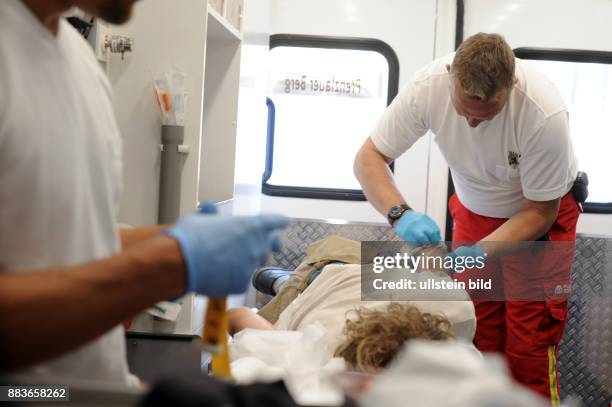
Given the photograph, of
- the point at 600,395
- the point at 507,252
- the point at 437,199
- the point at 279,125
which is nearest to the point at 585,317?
the point at 600,395

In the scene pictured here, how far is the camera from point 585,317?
3766 mm

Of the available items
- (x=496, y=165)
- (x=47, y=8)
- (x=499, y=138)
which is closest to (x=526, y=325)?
(x=496, y=165)

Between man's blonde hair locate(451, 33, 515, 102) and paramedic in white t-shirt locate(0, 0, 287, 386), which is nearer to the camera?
paramedic in white t-shirt locate(0, 0, 287, 386)

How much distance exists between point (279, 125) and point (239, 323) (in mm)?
2032

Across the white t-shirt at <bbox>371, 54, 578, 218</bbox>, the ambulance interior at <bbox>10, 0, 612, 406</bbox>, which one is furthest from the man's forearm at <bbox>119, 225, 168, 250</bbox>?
the ambulance interior at <bbox>10, 0, 612, 406</bbox>

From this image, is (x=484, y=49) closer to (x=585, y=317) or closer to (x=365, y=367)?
(x=365, y=367)

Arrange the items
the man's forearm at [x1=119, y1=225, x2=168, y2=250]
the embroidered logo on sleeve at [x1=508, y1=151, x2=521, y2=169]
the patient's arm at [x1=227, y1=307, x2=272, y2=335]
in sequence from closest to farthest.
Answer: the man's forearm at [x1=119, y1=225, x2=168, y2=250] < the patient's arm at [x1=227, y1=307, x2=272, y2=335] < the embroidered logo on sleeve at [x1=508, y1=151, x2=521, y2=169]

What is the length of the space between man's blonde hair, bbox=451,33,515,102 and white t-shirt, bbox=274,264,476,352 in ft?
2.24

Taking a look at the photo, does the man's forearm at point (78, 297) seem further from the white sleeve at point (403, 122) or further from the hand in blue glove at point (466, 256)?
the white sleeve at point (403, 122)

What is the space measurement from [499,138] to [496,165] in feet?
0.45

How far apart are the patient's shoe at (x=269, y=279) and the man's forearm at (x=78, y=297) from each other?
7.26 ft

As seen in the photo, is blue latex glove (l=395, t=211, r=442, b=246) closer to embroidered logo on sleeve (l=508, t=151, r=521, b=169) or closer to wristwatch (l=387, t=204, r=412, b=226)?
wristwatch (l=387, t=204, r=412, b=226)

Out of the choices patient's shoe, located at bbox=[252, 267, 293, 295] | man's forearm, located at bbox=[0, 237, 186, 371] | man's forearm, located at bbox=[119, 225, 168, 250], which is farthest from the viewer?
patient's shoe, located at bbox=[252, 267, 293, 295]

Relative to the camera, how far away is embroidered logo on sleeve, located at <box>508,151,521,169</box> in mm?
2576
